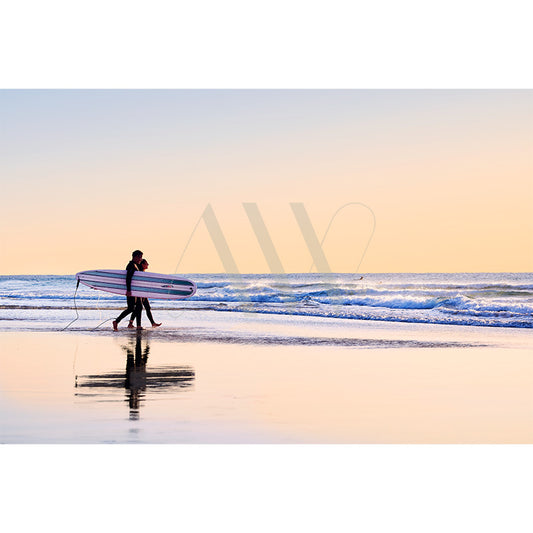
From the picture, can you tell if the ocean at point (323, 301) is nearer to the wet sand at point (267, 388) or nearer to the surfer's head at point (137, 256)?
the surfer's head at point (137, 256)

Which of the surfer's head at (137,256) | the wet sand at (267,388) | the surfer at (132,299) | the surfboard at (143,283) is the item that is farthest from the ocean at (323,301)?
the wet sand at (267,388)

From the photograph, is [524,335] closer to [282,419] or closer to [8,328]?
[282,419]

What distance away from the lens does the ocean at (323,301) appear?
48.7 ft

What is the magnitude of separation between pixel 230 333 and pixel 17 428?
667 centimetres

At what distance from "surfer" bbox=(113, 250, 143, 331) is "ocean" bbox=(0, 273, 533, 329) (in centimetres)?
153

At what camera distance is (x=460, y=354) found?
8750mm

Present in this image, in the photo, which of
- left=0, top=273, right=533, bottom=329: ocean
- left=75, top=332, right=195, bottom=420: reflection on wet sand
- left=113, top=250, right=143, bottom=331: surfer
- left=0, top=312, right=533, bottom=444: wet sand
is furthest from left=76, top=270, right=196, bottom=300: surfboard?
left=75, top=332, right=195, bottom=420: reflection on wet sand

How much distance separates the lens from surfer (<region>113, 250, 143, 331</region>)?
1177 cm

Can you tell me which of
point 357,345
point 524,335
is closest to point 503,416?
point 357,345

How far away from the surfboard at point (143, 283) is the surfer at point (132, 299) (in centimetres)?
39

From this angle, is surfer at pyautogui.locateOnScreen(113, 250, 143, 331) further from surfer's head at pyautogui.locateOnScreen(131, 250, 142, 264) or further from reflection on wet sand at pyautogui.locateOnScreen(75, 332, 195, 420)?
reflection on wet sand at pyautogui.locateOnScreen(75, 332, 195, 420)

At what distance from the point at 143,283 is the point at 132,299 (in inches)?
60.6

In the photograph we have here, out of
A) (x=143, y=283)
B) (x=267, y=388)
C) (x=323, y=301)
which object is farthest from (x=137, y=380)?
(x=323, y=301)

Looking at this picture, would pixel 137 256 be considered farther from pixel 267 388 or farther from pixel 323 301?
pixel 323 301
